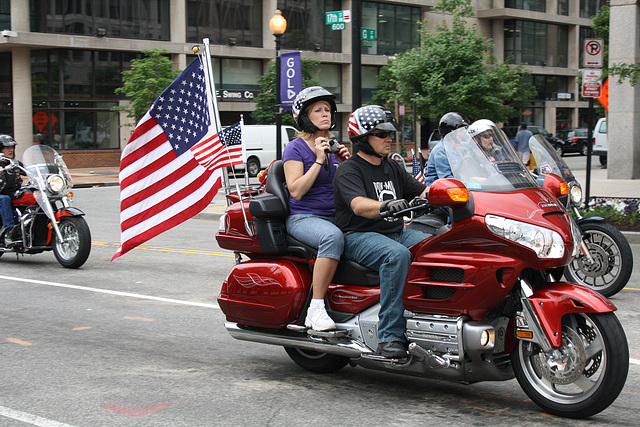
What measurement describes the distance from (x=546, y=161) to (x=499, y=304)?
417cm

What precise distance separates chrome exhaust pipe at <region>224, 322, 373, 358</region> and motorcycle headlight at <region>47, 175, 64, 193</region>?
621cm

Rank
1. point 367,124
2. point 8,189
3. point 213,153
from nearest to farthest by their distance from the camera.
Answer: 1. point 367,124
2. point 213,153
3. point 8,189

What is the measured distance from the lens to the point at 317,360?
5.84m

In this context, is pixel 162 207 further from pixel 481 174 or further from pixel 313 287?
pixel 481 174

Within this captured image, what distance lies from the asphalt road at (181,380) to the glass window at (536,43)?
54960mm

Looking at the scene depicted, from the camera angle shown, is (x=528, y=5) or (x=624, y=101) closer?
(x=624, y=101)

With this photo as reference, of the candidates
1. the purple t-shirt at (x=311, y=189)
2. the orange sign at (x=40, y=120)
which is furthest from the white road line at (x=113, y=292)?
the orange sign at (x=40, y=120)

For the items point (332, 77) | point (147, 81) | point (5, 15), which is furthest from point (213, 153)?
point (332, 77)

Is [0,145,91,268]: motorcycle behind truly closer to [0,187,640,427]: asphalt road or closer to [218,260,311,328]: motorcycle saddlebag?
[0,187,640,427]: asphalt road

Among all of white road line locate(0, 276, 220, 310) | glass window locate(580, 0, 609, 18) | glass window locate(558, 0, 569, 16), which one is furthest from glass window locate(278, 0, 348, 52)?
white road line locate(0, 276, 220, 310)

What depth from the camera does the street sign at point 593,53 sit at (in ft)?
47.5

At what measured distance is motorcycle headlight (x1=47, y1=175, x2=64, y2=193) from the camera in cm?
1122

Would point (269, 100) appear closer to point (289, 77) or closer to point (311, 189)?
point (289, 77)

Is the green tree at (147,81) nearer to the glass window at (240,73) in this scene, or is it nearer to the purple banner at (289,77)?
the glass window at (240,73)
